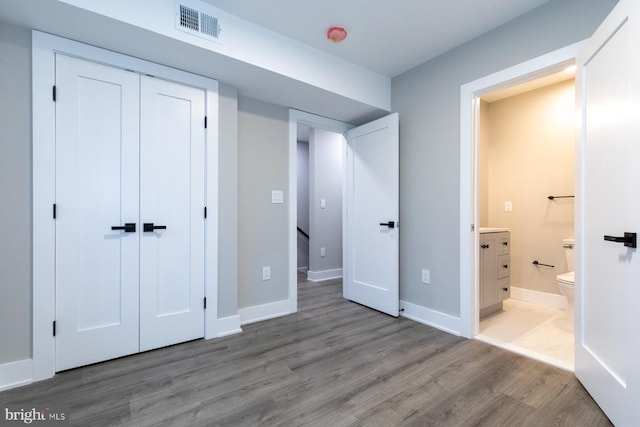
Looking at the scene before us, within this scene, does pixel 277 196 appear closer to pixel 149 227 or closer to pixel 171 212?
pixel 171 212

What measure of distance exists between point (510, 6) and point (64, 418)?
3574 millimetres

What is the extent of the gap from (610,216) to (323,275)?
11.7 feet

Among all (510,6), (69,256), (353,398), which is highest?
(510,6)

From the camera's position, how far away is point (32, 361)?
1.73 meters

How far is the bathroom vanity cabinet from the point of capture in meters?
2.76

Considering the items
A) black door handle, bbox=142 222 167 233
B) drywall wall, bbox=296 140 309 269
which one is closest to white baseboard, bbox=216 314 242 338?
black door handle, bbox=142 222 167 233

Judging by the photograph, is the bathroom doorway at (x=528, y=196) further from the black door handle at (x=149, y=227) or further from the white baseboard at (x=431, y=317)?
the black door handle at (x=149, y=227)

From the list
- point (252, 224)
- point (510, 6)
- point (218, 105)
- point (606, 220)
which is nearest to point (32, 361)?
point (252, 224)

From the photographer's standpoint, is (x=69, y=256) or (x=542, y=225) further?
(x=542, y=225)

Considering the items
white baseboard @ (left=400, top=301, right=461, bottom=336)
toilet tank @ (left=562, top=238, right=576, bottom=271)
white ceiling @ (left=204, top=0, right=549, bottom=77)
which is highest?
white ceiling @ (left=204, top=0, right=549, bottom=77)

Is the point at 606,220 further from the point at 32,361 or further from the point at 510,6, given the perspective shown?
the point at 32,361

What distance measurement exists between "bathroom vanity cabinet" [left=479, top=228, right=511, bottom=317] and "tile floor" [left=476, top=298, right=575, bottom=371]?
0.54 ft

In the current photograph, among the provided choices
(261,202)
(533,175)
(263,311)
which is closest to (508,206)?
(533,175)

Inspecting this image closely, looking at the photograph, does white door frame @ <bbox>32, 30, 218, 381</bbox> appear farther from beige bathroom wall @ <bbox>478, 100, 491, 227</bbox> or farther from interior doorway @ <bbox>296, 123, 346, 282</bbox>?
beige bathroom wall @ <bbox>478, 100, 491, 227</bbox>
